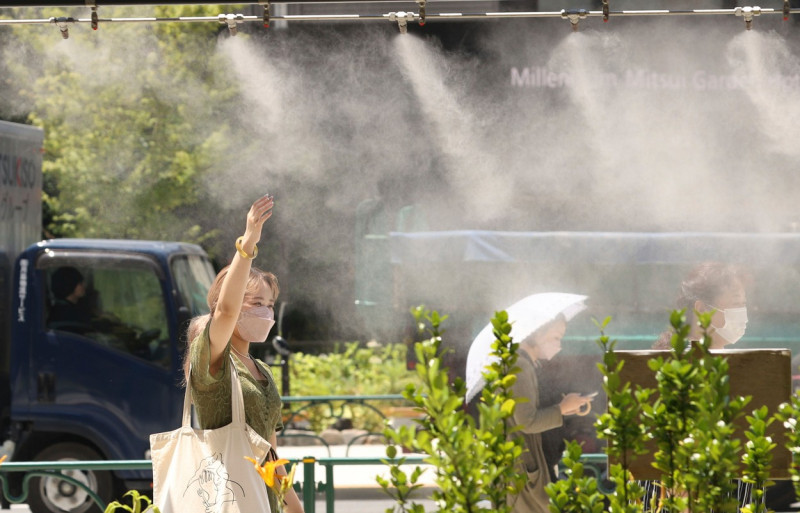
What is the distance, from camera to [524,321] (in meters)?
4.52

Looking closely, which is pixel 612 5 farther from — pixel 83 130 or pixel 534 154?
pixel 83 130

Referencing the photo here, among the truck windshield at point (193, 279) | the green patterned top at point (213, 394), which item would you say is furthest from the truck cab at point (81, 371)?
the green patterned top at point (213, 394)

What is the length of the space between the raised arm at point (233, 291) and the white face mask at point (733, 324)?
2234mm

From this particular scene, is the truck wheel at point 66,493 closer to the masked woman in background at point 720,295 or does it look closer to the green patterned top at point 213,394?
the masked woman in background at point 720,295

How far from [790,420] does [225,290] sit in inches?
52.8

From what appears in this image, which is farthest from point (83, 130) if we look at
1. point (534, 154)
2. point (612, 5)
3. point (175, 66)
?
point (612, 5)

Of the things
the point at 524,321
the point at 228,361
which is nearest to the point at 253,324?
the point at 228,361

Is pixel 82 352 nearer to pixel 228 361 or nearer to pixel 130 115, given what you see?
pixel 228 361

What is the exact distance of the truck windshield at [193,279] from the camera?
8.23m

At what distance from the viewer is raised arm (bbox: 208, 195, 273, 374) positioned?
287cm

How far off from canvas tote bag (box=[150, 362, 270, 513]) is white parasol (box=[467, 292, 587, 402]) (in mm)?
1585

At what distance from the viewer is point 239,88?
511 inches

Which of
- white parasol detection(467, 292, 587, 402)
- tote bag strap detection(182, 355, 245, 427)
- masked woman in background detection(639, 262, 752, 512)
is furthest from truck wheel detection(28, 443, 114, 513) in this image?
tote bag strap detection(182, 355, 245, 427)

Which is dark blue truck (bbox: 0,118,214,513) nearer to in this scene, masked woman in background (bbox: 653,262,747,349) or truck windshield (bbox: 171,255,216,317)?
truck windshield (bbox: 171,255,216,317)
